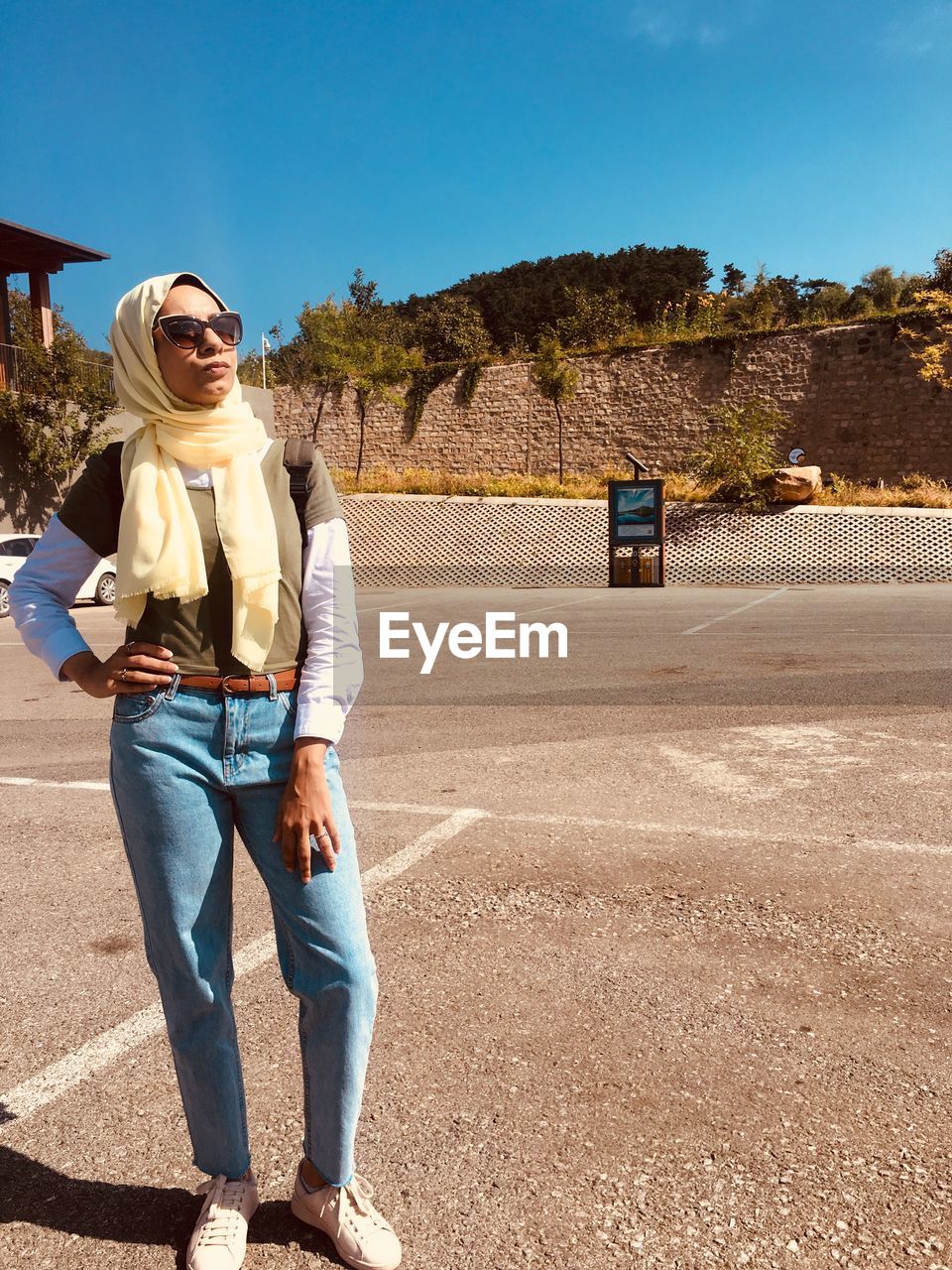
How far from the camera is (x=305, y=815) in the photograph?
79.6 inches

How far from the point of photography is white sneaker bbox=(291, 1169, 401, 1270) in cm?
214

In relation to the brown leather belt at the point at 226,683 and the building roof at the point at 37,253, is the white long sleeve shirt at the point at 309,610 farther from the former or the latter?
the building roof at the point at 37,253

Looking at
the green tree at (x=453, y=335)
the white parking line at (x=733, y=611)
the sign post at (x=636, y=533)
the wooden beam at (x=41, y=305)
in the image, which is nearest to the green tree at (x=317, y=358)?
the green tree at (x=453, y=335)

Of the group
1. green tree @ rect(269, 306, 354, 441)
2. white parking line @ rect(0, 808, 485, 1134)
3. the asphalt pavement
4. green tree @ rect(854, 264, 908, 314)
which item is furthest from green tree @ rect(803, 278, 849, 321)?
white parking line @ rect(0, 808, 485, 1134)

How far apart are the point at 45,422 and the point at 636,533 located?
573 inches

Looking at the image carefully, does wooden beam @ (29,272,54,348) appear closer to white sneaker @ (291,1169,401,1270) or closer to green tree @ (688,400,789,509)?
green tree @ (688,400,789,509)

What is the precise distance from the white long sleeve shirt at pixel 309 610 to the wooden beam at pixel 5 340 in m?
25.1

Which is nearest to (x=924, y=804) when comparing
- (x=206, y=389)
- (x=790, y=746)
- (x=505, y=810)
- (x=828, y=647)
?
(x=790, y=746)

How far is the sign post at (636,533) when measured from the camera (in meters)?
19.6

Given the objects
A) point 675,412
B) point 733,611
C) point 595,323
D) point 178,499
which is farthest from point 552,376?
point 178,499

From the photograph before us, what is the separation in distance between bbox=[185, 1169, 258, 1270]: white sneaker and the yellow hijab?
1155mm

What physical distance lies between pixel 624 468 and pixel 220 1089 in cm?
Result: 3309

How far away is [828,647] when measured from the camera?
1100 cm

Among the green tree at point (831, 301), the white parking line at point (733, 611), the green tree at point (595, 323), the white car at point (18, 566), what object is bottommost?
the white parking line at point (733, 611)
